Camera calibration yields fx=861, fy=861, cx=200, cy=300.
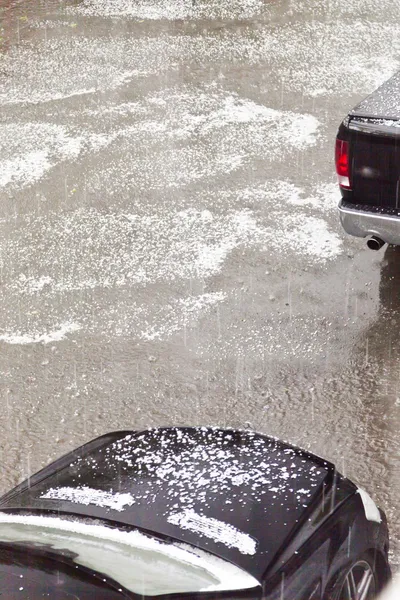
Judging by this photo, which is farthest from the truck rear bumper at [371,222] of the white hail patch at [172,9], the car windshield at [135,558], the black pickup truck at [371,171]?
the white hail patch at [172,9]

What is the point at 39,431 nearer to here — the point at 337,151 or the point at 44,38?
the point at 337,151

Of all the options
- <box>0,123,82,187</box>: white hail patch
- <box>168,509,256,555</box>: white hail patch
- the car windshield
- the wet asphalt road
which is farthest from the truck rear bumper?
<box>0,123,82,187</box>: white hail patch

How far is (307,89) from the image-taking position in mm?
10422

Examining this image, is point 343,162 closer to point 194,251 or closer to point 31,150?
point 194,251

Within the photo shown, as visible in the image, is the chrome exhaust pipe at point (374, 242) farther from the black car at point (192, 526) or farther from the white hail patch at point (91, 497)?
the white hail patch at point (91, 497)

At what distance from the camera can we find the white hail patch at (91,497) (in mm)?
3934

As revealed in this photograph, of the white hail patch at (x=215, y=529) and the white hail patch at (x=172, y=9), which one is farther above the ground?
the white hail patch at (x=172, y=9)

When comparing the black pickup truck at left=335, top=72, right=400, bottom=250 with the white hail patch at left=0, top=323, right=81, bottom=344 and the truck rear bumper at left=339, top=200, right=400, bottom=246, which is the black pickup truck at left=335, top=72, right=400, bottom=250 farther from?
the white hail patch at left=0, top=323, right=81, bottom=344

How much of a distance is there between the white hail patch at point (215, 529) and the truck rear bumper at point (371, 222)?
10.4ft

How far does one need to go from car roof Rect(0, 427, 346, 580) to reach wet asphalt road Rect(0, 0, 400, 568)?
1.13 metres

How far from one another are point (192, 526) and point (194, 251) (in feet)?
13.9

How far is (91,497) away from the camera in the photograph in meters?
4.00

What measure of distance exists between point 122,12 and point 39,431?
30.3 ft

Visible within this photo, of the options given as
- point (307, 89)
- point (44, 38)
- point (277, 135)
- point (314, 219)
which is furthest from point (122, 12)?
point (314, 219)
